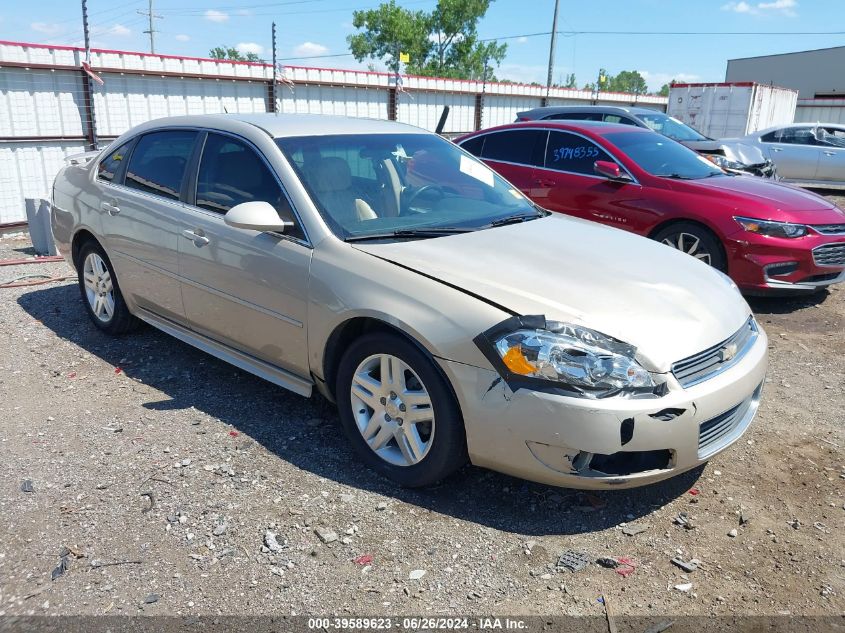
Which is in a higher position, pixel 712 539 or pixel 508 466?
pixel 508 466

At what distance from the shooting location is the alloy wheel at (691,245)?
6414 millimetres

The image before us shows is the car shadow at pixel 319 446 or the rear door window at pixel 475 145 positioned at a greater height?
the rear door window at pixel 475 145

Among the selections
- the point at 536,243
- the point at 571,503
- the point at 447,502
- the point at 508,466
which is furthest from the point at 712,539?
the point at 536,243

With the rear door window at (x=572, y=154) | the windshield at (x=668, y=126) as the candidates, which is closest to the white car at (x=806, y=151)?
the windshield at (x=668, y=126)

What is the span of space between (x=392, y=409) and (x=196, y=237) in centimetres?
174

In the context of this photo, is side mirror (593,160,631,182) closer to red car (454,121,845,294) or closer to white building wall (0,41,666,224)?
red car (454,121,845,294)

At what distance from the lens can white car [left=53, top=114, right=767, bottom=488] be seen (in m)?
2.85

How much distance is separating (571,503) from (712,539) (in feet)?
2.06

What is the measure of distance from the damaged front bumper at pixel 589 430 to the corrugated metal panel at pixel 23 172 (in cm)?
854

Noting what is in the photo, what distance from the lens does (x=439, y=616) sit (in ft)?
8.36

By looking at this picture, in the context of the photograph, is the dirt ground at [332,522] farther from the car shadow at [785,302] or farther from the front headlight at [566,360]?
the car shadow at [785,302]

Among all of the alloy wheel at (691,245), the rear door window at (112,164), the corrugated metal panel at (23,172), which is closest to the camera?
the rear door window at (112,164)

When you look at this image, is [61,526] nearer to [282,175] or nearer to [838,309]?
[282,175]

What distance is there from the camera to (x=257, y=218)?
3.54 metres
